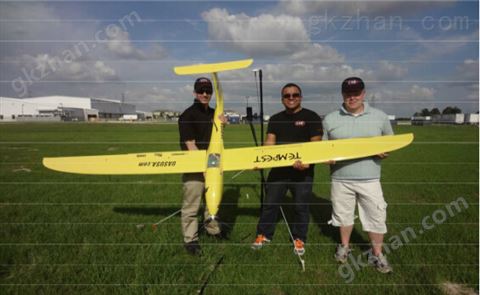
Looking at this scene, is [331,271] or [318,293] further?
[331,271]

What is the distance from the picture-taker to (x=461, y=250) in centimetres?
463

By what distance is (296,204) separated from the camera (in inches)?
192

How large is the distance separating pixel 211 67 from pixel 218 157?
4.60 feet

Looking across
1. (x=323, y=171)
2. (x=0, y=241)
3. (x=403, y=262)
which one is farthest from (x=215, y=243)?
(x=323, y=171)

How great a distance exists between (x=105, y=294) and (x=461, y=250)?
17.2 ft

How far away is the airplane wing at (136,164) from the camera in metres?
4.44

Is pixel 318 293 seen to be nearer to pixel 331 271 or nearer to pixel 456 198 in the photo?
pixel 331 271

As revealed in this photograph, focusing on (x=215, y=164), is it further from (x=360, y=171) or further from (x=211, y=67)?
(x=360, y=171)

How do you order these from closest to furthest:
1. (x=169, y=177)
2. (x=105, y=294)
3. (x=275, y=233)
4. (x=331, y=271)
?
(x=105, y=294) < (x=331, y=271) < (x=275, y=233) < (x=169, y=177)

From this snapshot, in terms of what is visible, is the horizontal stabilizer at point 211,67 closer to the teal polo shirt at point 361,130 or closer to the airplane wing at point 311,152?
the airplane wing at point 311,152

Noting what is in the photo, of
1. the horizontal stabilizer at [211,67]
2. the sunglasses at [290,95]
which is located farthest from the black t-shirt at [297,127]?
the horizontal stabilizer at [211,67]

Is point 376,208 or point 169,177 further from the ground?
point 376,208

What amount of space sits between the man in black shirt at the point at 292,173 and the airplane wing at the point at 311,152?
16.3 inches

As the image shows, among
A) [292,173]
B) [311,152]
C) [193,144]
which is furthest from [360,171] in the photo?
[193,144]
